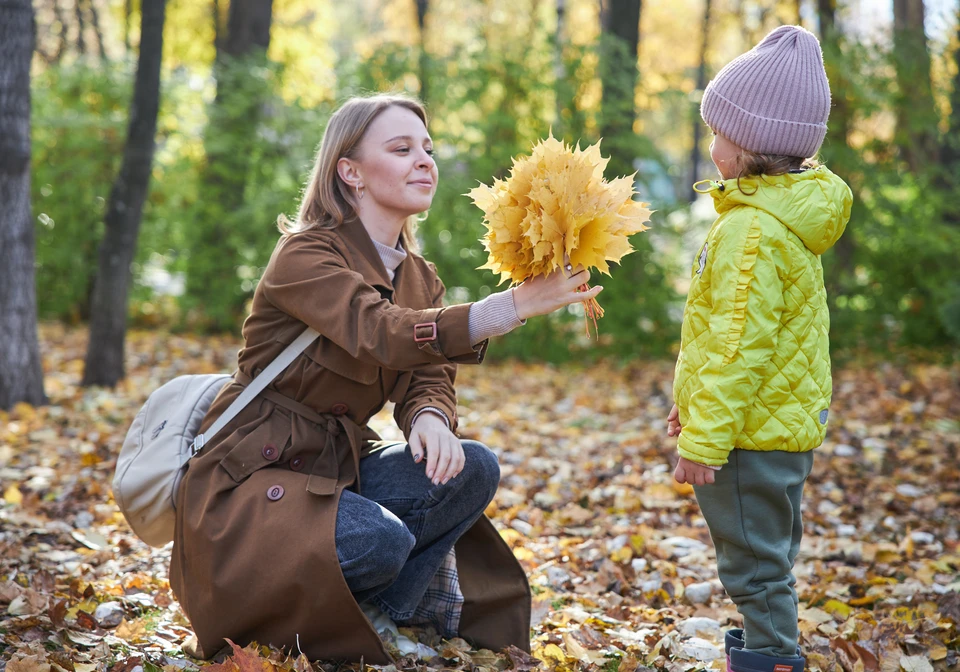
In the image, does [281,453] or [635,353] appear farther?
[635,353]

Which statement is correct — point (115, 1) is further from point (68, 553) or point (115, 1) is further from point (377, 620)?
point (377, 620)

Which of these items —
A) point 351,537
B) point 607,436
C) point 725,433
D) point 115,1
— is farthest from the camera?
point 115,1

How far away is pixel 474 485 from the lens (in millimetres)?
2857

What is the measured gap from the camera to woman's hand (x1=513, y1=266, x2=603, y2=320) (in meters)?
2.37

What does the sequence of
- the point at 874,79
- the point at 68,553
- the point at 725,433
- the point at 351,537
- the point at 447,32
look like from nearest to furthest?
the point at 725,433 → the point at 351,537 → the point at 68,553 → the point at 874,79 → the point at 447,32

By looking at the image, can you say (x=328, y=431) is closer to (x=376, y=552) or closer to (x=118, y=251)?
(x=376, y=552)

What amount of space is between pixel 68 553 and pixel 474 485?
6.06ft

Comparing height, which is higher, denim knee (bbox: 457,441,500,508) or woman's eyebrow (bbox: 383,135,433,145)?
woman's eyebrow (bbox: 383,135,433,145)

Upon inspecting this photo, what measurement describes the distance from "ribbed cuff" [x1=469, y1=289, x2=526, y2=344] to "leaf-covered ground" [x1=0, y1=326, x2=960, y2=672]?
3.38 ft

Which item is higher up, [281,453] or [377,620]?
[281,453]

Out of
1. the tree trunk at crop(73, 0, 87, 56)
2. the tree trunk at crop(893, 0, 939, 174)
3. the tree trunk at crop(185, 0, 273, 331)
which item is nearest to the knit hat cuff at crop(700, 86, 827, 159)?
the tree trunk at crop(893, 0, 939, 174)

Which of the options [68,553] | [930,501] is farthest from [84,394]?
[930,501]

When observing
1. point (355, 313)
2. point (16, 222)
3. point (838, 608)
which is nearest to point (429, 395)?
point (355, 313)

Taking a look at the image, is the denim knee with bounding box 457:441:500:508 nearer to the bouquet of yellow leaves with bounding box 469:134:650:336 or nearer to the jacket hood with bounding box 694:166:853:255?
the bouquet of yellow leaves with bounding box 469:134:650:336
